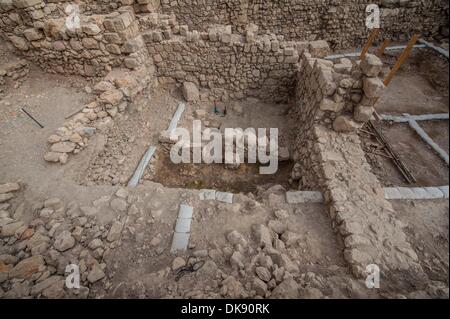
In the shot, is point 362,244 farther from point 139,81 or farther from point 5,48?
point 5,48

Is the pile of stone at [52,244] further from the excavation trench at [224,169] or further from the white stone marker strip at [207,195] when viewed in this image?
the excavation trench at [224,169]

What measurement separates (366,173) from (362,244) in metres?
1.35

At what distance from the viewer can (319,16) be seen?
8633 millimetres

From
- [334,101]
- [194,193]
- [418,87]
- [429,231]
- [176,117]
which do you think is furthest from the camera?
[418,87]

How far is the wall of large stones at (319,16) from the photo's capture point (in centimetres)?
830

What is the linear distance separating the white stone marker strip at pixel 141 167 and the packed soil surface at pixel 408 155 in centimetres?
477

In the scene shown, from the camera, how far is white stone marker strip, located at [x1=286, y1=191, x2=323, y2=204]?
3.82 metres

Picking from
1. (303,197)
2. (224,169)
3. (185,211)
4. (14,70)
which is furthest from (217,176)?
(14,70)

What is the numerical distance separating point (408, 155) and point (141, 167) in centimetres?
591

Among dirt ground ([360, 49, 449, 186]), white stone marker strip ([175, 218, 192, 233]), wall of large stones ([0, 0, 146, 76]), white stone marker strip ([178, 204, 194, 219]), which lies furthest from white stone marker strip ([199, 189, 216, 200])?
wall of large stones ([0, 0, 146, 76])

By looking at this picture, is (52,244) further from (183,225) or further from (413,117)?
(413,117)

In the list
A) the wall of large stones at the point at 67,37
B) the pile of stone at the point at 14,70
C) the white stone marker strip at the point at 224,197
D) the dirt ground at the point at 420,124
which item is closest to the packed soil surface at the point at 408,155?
the dirt ground at the point at 420,124

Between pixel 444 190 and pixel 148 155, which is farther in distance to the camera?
pixel 148 155
